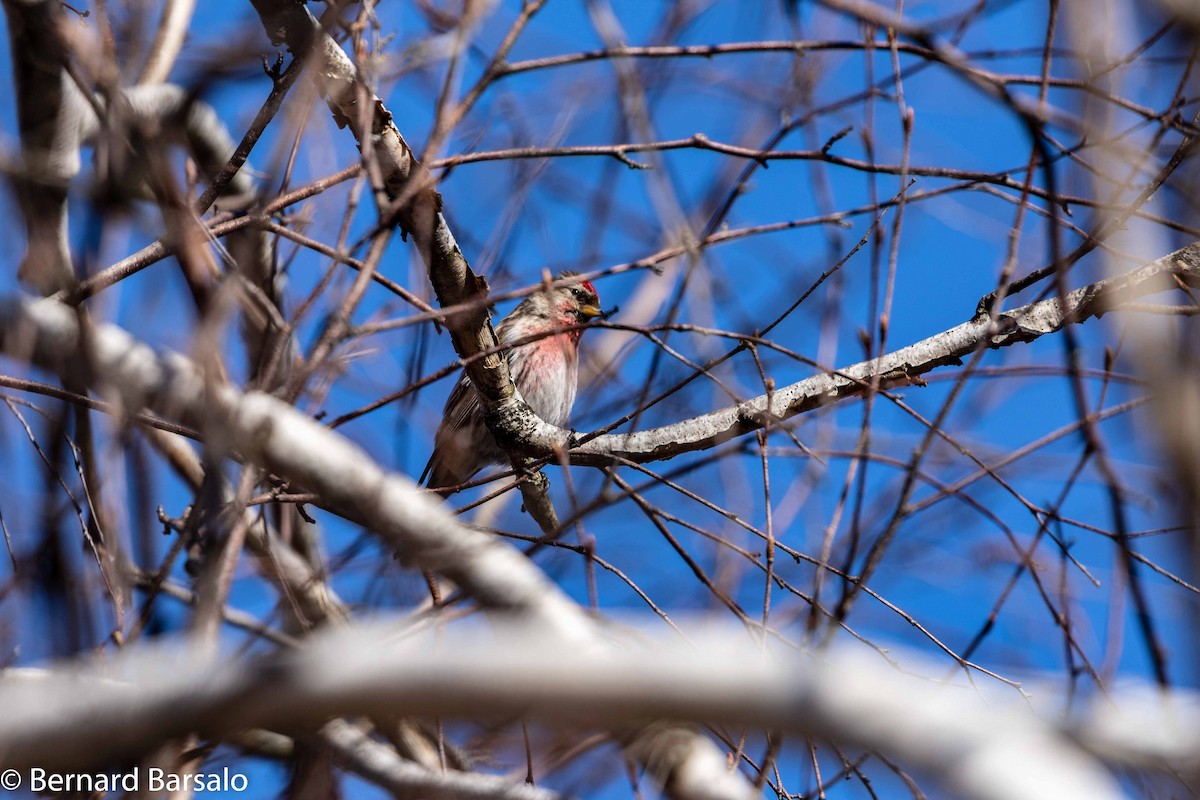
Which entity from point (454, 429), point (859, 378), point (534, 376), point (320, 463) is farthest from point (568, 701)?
point (534, 376)

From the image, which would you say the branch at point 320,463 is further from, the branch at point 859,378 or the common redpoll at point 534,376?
the common redpoll at point 534,376

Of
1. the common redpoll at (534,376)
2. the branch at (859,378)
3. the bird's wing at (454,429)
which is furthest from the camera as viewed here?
the common redpoll at (534,376)

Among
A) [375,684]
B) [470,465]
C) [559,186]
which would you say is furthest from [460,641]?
[470,465]

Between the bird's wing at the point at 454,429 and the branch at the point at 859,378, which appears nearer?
the branch at the point at 859,378

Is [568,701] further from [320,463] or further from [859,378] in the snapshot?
[859,378]

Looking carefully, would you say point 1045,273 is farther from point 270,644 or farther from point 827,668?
point 270,644

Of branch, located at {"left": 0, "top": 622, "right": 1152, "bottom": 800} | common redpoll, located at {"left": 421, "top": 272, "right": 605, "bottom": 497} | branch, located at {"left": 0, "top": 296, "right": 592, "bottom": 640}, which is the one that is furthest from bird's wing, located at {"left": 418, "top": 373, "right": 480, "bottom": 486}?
branch, located at {"left": 0, "top": 622, "right": 1152, "bottom": 800}

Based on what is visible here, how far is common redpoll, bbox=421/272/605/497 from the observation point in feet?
18.8

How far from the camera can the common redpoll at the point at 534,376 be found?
5.73 m

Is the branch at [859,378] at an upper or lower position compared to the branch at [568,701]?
upper

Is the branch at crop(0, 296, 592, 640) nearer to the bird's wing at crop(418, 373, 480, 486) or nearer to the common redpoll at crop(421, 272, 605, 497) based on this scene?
the bird's wing at crop(418, 373, 480, 486)

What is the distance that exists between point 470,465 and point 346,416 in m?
3.27

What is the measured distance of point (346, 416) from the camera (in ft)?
7.88

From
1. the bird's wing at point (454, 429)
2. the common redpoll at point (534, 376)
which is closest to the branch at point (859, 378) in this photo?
the bird's wing at point (454, 429)
